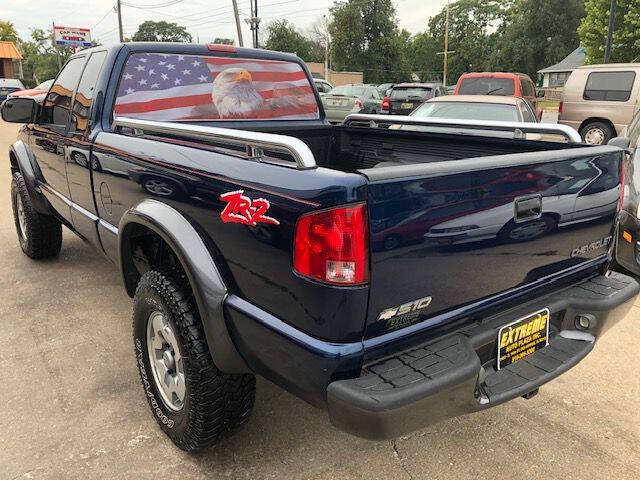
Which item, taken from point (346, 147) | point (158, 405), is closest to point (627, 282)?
point (346, 147)

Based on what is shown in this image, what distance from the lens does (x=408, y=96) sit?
645 inches

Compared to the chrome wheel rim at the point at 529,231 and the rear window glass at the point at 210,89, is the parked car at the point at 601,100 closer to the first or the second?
the rear window glass at the point at 210,89

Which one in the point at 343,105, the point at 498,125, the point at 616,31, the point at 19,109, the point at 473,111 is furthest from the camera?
the point at 616,31

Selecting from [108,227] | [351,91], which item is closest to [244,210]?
[108,227]

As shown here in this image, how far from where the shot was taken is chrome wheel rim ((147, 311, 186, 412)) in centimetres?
239

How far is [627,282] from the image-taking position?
2.60 m

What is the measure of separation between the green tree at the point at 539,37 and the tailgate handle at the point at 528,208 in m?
66.4

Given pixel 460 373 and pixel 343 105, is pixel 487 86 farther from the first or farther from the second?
pixel 460 373

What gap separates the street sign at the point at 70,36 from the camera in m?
52.3

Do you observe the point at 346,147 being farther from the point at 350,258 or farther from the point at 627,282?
the point at 350,258

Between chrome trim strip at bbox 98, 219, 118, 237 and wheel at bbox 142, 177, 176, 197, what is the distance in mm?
527

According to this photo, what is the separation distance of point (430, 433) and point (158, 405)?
1.32m

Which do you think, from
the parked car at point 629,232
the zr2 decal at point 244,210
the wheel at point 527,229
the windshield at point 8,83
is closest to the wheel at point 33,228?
the zr2 decal at point 244,210

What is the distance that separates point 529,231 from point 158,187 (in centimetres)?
161
